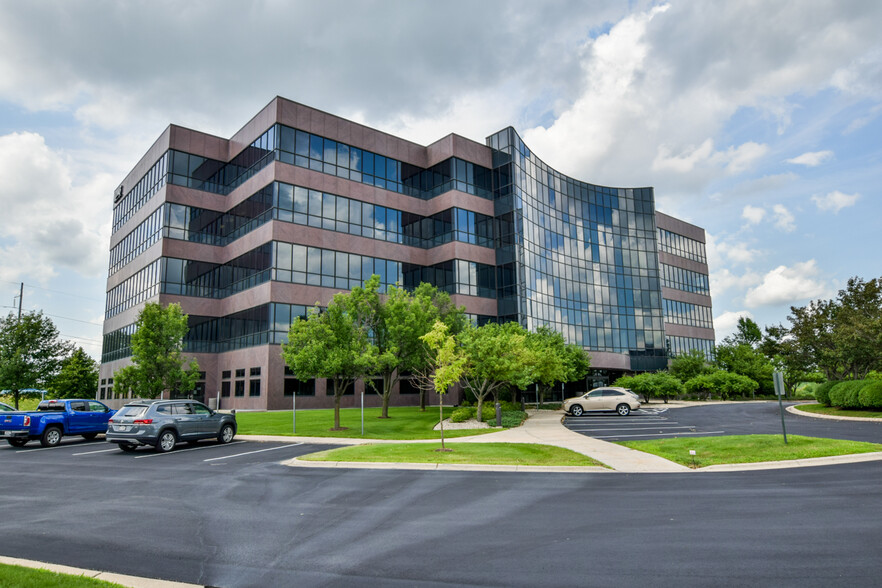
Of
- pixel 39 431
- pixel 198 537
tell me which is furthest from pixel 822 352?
pixel 39 431

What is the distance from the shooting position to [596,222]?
60.6 metres

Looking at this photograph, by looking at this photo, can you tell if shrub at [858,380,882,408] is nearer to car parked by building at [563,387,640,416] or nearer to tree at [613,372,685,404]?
car parked by building at [563,387,640,416]

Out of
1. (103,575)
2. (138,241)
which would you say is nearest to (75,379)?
(138,241)

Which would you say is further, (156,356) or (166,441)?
(156,356)

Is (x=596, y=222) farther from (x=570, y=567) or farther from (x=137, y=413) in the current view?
(x=570, y=567)

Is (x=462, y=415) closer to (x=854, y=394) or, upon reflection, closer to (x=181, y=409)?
(x=181, y=409)

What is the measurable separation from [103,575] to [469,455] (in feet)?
34.8

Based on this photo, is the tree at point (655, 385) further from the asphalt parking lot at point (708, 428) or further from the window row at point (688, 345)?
the asphalt parking lot at point (708, 428)

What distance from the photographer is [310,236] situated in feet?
130

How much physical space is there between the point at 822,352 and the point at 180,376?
3618cm

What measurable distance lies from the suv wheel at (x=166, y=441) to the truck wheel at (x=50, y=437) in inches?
219

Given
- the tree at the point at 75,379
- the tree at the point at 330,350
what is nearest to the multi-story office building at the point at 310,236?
the tree at the point at 75,379

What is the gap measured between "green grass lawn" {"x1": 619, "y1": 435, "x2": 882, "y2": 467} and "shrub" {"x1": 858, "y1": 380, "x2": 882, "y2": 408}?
1417 cm

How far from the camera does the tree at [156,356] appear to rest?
1135 inches
